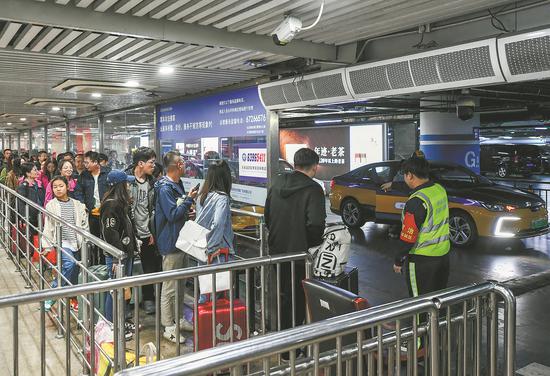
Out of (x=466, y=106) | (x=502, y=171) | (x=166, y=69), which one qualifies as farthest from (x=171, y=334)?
(x=502, y=171)

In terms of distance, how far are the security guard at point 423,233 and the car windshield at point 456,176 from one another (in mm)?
5768

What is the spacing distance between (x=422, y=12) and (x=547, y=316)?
3.61 meters

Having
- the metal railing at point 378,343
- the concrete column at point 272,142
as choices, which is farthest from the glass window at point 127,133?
the metal railing at point 378,343

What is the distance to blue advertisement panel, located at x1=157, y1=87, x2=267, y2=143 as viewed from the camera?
757cm

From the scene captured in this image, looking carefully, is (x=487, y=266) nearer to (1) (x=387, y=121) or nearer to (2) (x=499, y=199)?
(2) (x=499, y=199)

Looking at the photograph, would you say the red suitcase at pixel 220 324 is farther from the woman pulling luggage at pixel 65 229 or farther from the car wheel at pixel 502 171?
the car wheel at pixel 502 171

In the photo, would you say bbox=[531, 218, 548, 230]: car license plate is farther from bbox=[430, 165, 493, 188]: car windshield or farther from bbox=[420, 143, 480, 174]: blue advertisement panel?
bbox=[420, 143, 480, 174]: blue advertisement panel

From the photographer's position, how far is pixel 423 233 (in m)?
4.21

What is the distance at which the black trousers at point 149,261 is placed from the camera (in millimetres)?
5581

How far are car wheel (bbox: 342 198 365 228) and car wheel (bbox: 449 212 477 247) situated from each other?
2326 mm

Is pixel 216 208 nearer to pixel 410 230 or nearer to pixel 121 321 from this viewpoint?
pixel 121 321

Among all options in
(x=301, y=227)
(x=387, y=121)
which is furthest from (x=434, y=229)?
(x=387, y=121)

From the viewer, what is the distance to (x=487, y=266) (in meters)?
7.77

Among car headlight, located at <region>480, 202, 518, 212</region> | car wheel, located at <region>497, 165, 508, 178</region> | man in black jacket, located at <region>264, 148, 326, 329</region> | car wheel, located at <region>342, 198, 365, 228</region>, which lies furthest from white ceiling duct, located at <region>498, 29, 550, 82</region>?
car wheel, located at <region>497, 165, 508, 178</region>
